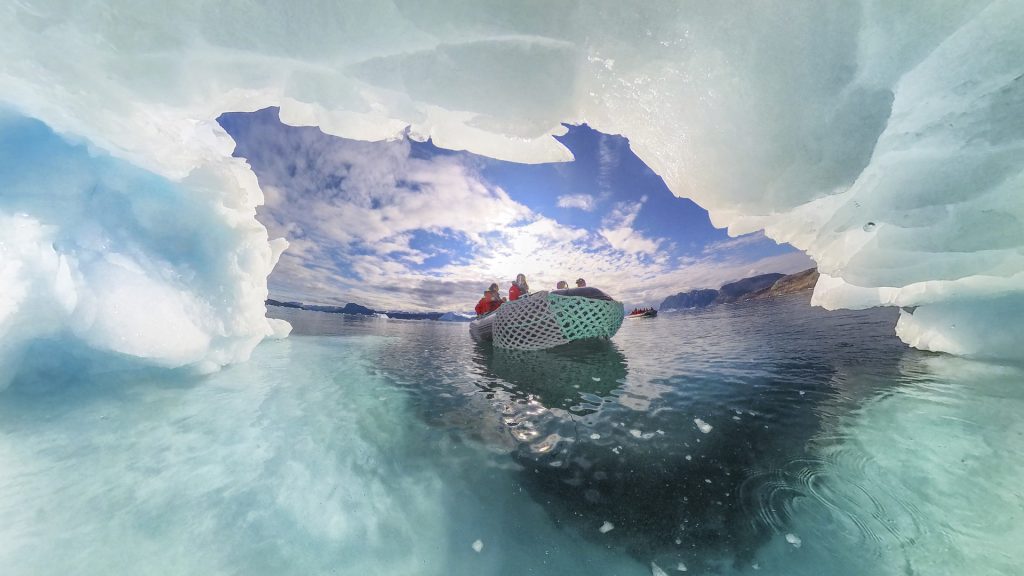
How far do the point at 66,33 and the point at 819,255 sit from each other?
11.8m

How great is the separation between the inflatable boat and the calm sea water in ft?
18.8

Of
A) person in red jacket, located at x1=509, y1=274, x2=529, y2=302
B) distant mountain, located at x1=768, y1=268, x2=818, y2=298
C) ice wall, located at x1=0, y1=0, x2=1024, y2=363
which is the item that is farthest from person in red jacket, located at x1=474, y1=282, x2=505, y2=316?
distant mountain, located at x1=768, y1=268, x2=818, y2=298

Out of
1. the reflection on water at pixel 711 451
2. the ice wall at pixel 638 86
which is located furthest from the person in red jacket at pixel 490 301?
the ice wall at pixel 638 86

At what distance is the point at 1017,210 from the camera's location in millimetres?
4105

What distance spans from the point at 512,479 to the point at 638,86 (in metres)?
4.66

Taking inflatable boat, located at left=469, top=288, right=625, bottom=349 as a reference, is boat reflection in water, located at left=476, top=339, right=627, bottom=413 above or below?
below

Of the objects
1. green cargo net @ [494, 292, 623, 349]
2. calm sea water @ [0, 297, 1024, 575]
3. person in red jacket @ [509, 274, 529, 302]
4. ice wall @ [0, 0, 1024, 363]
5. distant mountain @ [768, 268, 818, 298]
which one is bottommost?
calm sea water @ [0, 297, 1024, 575]

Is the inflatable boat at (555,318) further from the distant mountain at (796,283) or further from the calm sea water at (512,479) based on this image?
the distant mountain at (796,283)

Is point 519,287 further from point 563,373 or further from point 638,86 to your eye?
point 638,86

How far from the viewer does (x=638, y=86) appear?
149 inches

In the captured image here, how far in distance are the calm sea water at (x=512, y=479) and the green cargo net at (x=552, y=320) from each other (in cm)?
570

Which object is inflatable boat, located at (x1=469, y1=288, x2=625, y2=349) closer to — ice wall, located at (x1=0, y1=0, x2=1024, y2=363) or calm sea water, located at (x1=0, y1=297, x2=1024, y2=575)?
calm sea water, located at (x1=0, y1=297, x2=1024, y2=575)

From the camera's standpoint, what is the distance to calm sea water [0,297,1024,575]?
2.26 m

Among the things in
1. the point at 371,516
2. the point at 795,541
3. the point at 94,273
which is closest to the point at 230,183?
the point at 94,273
